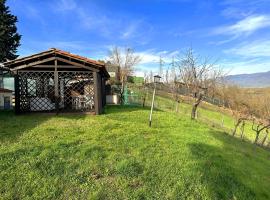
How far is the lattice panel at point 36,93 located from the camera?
16.3 m

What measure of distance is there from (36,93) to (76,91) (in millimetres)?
2740

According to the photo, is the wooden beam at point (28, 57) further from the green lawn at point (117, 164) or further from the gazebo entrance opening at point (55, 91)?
the green lawn at point (117, 164)

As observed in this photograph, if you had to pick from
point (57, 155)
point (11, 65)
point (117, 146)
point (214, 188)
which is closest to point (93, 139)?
point (117, 146)

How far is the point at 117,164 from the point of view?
922 centimetres

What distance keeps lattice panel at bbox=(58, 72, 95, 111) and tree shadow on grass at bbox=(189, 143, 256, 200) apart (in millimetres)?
8383

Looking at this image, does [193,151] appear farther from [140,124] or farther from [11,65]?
[11,65]

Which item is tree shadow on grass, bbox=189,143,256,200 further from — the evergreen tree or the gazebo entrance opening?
the evergreen tree

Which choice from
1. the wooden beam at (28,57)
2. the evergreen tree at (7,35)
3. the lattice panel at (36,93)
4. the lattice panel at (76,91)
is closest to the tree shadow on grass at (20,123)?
the lattice panel at (36,93)

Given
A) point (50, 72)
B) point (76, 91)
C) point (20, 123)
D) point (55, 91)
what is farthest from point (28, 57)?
point (76, 91)

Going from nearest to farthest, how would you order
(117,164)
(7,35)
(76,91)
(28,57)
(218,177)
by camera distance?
1. (117,164)
2. (218,177)
3. (28,57)
4. (76,91)
5. (7,35)

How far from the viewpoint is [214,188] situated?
29.3 ft

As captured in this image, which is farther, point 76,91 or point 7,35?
point 7,35

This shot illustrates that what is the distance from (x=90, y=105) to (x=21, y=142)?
8.67 meters

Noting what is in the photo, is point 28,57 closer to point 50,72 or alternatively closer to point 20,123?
point 50,72
